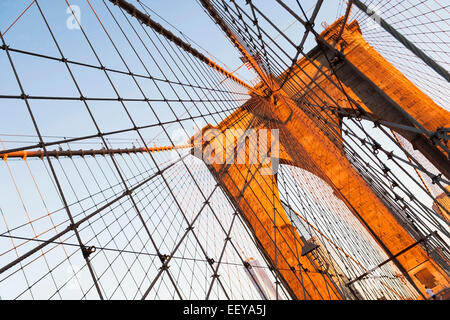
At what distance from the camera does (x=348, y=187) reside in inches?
472

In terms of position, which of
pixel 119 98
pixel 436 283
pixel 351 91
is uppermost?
pixel 351 91

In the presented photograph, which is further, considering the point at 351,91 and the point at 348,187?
the point at 348,187

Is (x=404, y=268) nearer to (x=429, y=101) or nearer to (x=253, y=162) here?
(x=429, y=101)

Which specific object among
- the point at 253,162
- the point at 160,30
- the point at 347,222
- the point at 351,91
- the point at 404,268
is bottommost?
the point at 404,268

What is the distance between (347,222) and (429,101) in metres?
6.19

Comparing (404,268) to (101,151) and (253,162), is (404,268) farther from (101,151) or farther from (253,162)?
(101,151)

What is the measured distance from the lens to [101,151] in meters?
10.3

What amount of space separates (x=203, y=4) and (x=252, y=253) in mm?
8966
